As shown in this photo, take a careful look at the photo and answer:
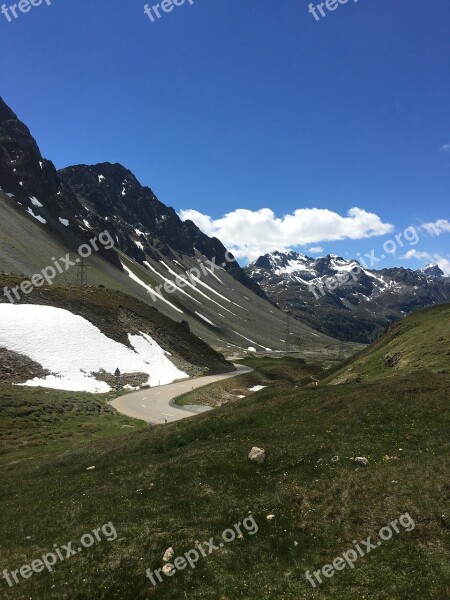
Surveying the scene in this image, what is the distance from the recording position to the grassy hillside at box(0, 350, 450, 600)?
581 inches

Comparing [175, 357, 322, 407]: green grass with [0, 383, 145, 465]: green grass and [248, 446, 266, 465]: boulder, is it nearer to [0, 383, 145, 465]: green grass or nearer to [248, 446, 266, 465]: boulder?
[0, 383, 145, 465]: green grass

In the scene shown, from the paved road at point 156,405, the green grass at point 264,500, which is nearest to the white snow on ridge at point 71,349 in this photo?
the paved road at point 156,405

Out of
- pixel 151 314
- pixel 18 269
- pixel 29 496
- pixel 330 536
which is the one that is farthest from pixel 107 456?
pixel 18 269

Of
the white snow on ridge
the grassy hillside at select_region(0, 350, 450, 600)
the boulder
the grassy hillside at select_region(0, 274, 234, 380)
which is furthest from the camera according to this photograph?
the grassy hillside at select_region(0, 274, 234, 380)

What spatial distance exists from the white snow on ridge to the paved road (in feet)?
22.8

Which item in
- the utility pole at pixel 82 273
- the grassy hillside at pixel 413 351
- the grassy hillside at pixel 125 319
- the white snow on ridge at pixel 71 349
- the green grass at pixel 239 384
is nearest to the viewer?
the grassy hillside at pixel 413 351

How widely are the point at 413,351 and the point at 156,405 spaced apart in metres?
A: 36.6

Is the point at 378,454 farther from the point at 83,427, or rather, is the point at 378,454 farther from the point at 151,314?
the point at 151,314

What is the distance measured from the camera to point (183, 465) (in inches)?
956

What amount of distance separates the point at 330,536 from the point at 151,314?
96301mm

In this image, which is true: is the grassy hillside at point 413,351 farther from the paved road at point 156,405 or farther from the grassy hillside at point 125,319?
the grassy hillside at point 125,319

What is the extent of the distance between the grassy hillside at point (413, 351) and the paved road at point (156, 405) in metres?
21.6

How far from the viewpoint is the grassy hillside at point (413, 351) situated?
138ft

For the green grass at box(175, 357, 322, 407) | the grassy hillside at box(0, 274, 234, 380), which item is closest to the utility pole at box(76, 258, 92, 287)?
the grassy hillside at box(0, 274, 234, 380)
